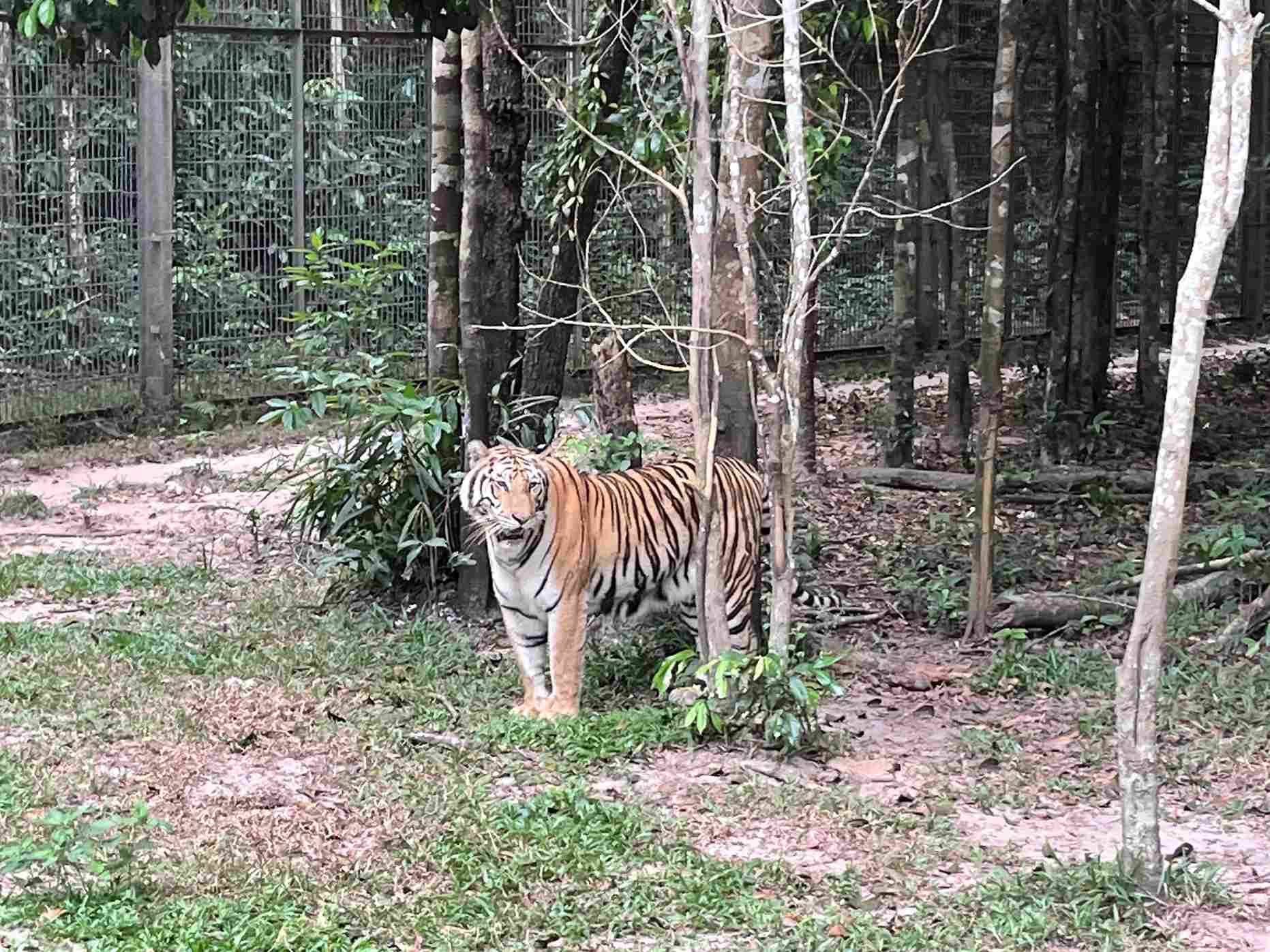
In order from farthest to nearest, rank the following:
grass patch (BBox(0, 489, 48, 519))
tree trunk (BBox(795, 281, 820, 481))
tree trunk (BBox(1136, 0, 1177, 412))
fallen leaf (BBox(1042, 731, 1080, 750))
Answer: tree trunk (BBox(1136, 0, 1177, 412)) → tree trunk (BBox(795, 281, 820, 481)) → grass patch (BBox(0, 489, 48, 519)) → fallen leaf (BBox(1042, 731, 1080, 750))

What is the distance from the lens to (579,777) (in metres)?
5.52

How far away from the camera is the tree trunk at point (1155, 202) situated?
11.6m

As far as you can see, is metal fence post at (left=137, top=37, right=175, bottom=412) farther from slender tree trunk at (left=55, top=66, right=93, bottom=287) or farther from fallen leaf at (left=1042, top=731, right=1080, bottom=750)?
fallen leaf at (left=1042, top=731, right=1080, bottom=750)

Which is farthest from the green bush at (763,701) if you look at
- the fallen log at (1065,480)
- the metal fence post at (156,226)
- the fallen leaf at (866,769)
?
the metal fence post at (156,226)

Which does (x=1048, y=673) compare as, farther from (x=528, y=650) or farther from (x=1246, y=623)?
(x=528, y=650)

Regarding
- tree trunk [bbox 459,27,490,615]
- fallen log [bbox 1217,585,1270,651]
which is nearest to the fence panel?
tree trunk [bbox 459,27,490,615]

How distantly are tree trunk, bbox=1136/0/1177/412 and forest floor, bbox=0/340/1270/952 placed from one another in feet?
9.27

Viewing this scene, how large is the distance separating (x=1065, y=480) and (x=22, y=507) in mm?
5548

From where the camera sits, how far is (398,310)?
1324cm

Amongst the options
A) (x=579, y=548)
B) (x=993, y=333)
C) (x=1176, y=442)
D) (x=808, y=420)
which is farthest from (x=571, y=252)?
(x=1176, y=442)

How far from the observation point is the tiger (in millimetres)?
6168

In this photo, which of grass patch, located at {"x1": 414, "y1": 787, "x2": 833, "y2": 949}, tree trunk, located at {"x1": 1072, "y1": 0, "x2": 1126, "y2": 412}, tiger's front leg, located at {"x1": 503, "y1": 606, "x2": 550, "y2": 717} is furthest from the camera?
tree trunk, located at {"x1": 1072, "y1": 0, "x2": 1126, "y2": 412}

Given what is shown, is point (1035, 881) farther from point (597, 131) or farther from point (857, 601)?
point (597, 131)

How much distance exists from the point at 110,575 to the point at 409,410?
171 centimetres
